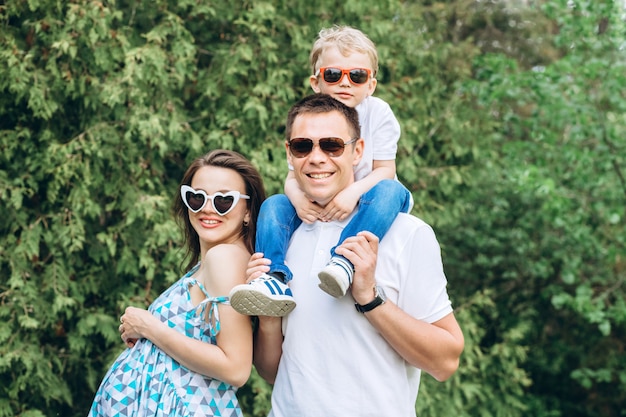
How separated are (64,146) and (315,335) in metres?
3.35

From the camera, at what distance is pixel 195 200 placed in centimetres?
277

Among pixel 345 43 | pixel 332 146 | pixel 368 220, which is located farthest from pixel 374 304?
pixel 345 43

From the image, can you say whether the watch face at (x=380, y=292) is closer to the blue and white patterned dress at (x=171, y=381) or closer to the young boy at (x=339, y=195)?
the young boy at (x=339, y=195)

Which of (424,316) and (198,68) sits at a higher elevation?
(198,68)

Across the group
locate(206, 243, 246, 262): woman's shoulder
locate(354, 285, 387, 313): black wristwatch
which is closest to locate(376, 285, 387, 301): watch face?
locate(354, 285, 387, 313): black wristwatch

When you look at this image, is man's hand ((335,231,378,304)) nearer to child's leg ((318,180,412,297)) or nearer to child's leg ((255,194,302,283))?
child's leg ((318,180,412,297))

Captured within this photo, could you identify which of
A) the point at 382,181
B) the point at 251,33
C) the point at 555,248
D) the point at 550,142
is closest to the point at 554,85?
the point at 550,142

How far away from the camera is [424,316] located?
7.84 feet

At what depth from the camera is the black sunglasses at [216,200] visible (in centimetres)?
275

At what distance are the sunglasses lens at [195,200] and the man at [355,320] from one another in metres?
0.35

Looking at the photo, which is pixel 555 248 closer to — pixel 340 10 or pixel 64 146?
pixel 340 10

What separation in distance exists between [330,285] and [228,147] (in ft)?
11.5

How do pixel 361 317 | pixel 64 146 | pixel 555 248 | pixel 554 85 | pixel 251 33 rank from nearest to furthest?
pixel 361 317 < pixel 64 146 < pixel 251 33 < pixel 554 85 < pixel 555 248

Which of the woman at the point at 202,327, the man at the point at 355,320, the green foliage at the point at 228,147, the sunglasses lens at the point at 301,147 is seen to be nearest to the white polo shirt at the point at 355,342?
the man at the point at 355,320
